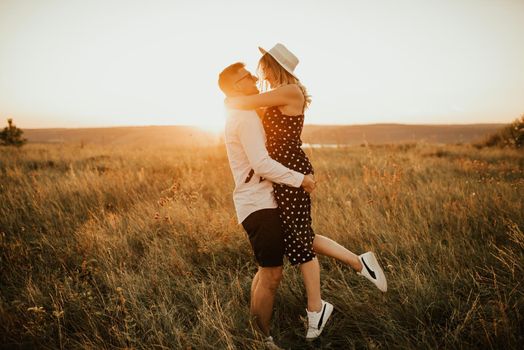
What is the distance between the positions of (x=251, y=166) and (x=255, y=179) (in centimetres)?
11

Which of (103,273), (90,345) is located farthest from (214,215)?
(90,345)

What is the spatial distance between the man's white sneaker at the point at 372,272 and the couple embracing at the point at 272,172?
0.43m

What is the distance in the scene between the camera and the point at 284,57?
2.01 metres

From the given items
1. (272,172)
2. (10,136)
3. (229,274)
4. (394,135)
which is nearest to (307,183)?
(272,172)

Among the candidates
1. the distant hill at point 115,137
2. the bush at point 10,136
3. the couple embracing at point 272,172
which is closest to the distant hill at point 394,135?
the couple embracing at point 272,172

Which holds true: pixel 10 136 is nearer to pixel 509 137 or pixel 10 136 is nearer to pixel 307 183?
pixel 307 183

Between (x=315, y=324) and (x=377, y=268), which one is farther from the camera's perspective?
(x=377, y=268)

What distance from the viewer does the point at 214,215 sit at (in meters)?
3.90

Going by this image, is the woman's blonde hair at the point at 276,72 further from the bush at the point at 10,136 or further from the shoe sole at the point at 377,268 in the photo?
the bush at the point at 10,136

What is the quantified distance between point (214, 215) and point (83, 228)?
1732mm

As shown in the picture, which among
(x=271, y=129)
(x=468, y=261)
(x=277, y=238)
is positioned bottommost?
(x=468, y=261)

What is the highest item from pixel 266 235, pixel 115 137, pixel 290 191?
pixel 115 137

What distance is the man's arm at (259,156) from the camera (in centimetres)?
181

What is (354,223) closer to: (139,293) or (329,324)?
(329,324)
